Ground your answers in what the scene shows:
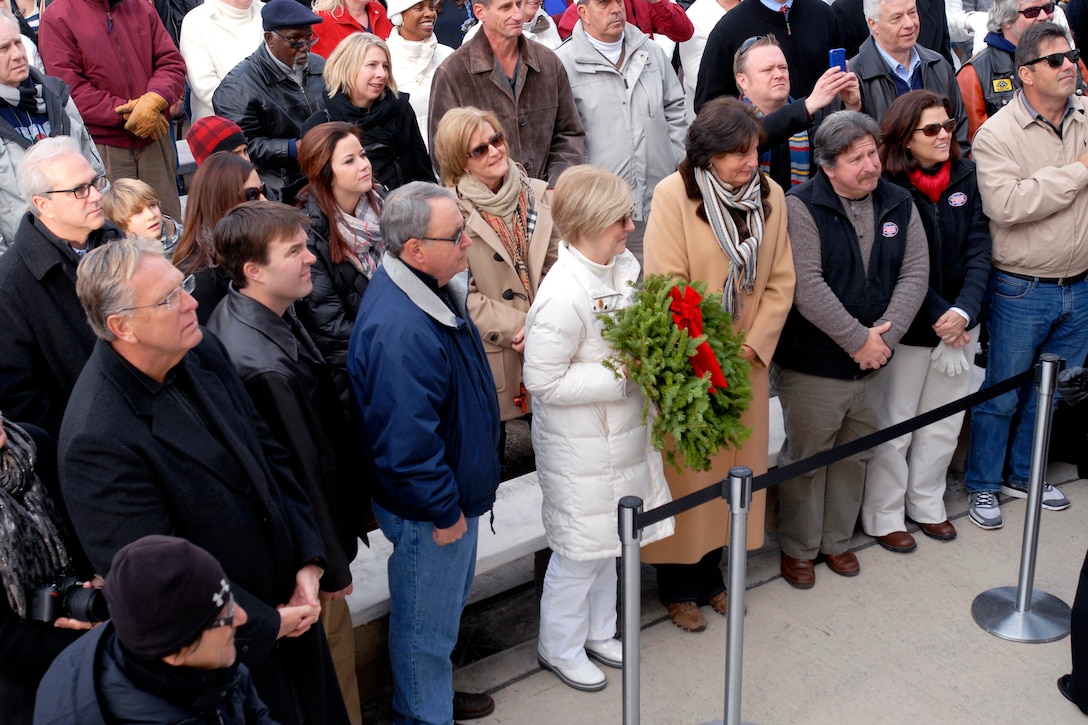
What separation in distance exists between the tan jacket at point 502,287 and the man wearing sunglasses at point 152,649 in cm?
224

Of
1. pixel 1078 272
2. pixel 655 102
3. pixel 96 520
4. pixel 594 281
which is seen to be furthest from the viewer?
pixel 655 102

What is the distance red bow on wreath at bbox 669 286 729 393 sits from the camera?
3.69m

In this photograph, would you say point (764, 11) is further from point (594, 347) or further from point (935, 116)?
point (594, 347)

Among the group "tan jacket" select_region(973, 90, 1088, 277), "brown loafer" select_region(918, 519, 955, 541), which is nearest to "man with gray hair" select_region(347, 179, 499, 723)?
"brown loafer" select_region(918, 519, 955, 541)

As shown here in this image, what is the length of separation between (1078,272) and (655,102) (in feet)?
7.48

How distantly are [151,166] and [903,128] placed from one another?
4.25 meters

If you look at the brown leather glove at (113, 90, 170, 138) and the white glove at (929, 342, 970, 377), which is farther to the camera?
the brown leather glove at (113, 90, 170, 138)

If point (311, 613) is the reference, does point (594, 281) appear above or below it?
above

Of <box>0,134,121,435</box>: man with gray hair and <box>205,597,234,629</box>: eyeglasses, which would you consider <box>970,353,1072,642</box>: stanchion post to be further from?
<box>0,134,121,435</box>: man with gray hair

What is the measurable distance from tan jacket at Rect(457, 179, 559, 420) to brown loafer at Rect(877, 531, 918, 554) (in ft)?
6.22

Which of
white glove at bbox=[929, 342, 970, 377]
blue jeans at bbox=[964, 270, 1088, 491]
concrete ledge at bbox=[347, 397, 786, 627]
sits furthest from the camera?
blue jeans at bbox=[964, 270, 1088, 491]

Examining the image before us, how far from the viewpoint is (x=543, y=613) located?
4137mm

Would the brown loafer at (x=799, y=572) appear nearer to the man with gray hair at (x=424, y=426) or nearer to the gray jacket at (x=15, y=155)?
the man with gray hair at (x=424, y=426)

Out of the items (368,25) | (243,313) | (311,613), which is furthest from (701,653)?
(368,25)
